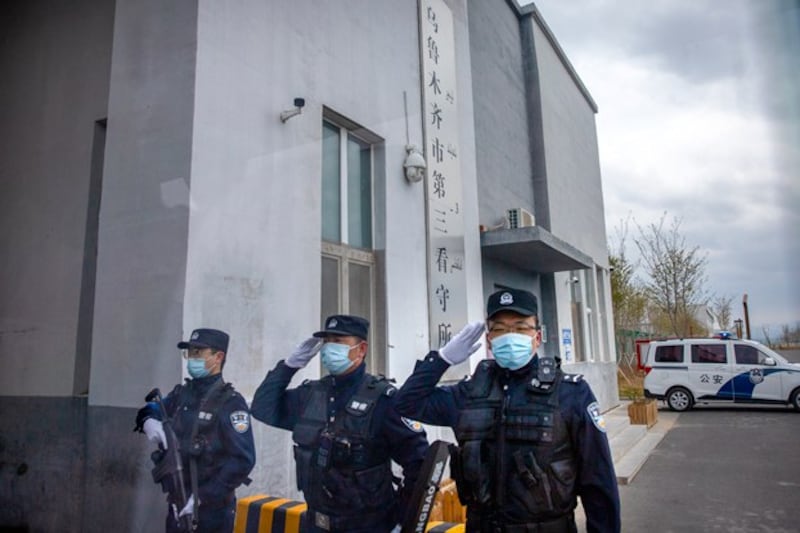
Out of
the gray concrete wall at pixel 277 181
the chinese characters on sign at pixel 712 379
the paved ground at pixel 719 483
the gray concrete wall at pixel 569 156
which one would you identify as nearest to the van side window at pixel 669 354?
the chinese characters on sign at pixel 712 379

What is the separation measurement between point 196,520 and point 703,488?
6.60 meters

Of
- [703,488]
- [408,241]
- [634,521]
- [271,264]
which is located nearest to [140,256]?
[271,264]

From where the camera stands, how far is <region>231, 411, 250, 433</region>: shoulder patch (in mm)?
3422

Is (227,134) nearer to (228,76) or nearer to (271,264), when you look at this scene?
(228,76)

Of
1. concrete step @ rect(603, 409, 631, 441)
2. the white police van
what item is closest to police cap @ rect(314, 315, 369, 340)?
concrete step @ rect(603, 409, 631, 441)

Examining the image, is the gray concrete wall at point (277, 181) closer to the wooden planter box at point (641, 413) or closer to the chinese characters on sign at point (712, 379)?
the wooden planter box at point (641, 413)

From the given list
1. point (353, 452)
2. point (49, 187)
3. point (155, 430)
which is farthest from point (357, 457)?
point (49, 187)

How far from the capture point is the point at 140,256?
14.5ft

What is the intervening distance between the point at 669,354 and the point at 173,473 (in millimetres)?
14747

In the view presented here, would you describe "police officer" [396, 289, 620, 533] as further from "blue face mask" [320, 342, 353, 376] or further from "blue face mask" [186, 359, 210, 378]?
"blue face mask" [186, 359, 210, 378]

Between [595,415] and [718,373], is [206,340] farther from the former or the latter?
[718,373]

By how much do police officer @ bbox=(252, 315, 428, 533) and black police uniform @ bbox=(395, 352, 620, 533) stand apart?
0.52 metres

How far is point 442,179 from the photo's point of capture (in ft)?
26.1

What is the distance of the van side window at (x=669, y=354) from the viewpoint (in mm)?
14961
